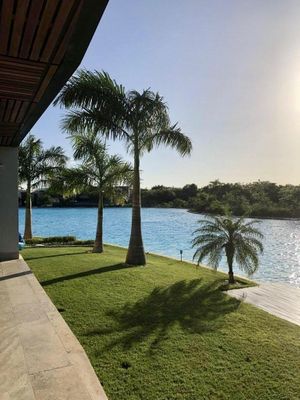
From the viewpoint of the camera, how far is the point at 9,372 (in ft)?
10.2

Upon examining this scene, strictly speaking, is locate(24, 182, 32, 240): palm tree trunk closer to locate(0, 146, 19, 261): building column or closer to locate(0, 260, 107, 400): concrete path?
locate(0, 146, 19, 261): building column

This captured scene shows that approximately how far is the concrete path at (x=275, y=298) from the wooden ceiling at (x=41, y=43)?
5479 millimetres

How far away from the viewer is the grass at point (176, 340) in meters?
3.44

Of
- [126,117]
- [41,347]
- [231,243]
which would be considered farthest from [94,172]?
[41,347]

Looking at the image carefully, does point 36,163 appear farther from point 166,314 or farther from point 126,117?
point 166,314

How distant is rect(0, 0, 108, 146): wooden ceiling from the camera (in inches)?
95.7

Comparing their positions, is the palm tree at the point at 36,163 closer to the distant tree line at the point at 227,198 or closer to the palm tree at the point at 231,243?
the palm tree at the point at 231,243

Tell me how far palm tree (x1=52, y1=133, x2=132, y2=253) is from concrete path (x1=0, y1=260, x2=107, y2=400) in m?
8.23

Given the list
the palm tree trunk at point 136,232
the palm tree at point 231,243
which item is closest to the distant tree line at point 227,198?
the palm tree trunk at point 136,232

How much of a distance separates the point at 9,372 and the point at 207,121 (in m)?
14.2

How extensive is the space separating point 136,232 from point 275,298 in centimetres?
431

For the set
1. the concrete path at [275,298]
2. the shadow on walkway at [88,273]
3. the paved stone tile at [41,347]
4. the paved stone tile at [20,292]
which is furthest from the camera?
the shadow on walkway at [88,273]

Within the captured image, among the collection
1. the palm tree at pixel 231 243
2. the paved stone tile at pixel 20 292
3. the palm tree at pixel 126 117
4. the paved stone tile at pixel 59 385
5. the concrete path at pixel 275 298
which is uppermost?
the palm tree at pixel 126 117

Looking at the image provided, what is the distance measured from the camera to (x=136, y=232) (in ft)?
32.6
